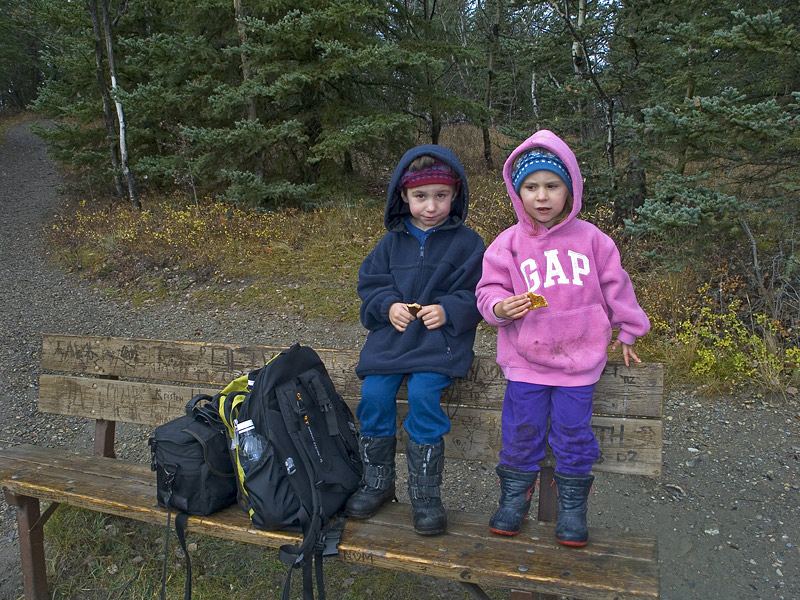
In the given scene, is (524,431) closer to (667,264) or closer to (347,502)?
(347,502)

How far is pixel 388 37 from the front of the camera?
1248cm

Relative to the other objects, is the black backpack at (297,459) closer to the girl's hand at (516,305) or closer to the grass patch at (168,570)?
the grass patch at (168,570)

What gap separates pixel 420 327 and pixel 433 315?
0.42 ft

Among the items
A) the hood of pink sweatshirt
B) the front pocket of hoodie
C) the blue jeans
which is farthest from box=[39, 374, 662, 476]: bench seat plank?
the hood of pink sweatshirt

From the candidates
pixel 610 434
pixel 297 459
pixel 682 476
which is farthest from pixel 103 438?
pixel 682 476

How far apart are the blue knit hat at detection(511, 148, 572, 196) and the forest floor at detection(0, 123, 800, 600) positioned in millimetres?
2043

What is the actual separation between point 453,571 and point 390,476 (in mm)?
591

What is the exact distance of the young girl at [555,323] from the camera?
7.93 ft

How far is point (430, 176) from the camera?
2.79 meters

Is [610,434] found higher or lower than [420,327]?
lower

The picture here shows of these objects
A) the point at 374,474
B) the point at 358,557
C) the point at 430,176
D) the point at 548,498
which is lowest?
the point at 358,557

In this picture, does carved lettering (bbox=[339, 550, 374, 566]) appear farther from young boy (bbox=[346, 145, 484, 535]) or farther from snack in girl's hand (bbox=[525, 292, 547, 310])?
snack in girl's hand (bbox=[525, 292, 547, 310])

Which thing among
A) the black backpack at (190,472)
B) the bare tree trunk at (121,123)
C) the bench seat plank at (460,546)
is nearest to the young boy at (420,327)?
the bench seat plank at (460,546)

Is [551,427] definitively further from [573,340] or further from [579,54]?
[579,54]
